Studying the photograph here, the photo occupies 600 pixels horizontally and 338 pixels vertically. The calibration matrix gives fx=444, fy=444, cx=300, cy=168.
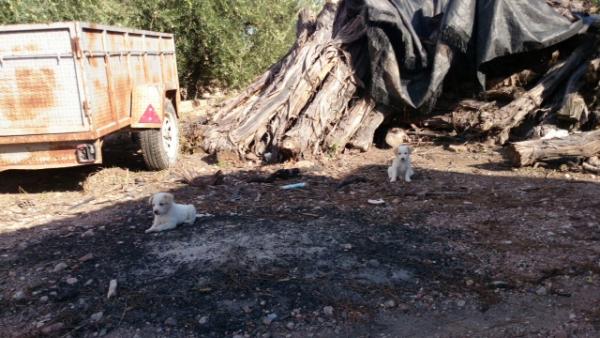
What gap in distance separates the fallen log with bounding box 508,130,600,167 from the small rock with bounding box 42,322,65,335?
19.5 feet

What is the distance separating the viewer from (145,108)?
644cm

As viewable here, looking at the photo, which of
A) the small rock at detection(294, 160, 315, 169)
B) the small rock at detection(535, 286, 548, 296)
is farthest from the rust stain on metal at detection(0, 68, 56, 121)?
the small rock at detection(535, 286, 548, 296)

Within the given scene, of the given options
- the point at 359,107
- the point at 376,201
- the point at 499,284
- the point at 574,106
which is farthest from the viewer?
the point at 359,107

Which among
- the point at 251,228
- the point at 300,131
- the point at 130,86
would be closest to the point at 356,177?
the point at 300,131

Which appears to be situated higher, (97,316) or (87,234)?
(87,234)

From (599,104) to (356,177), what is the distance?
4.19 meters

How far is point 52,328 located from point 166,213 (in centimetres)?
171

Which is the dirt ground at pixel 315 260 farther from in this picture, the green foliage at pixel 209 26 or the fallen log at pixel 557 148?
the green foliage at pixel 209 26

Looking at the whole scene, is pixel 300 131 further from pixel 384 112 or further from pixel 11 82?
pixel 11 82

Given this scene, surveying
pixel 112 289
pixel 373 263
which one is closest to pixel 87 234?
pixel 112 289

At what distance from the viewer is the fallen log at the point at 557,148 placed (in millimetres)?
6238

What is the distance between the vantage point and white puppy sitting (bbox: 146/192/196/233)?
14.8 feet

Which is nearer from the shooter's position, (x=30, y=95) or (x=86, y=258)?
(x=86, y=258)

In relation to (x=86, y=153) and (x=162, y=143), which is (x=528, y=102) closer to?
(x=162, y=143)
